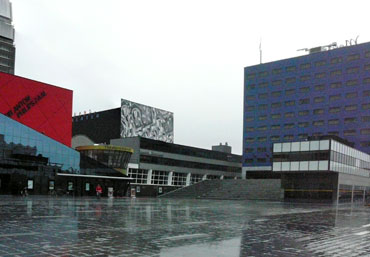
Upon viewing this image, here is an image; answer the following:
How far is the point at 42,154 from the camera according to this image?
52688mm

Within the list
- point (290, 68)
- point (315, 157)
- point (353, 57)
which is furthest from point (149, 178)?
point (353, 57)

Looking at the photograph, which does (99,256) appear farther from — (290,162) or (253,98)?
(253,98)

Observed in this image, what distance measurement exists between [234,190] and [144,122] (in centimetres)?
4137

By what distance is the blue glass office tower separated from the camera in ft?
302

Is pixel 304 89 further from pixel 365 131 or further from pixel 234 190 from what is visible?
pixel 234 190

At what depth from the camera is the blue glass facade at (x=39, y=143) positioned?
49.4 m

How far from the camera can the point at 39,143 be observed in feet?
173

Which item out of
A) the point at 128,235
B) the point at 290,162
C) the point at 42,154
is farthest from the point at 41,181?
the point at 128,235

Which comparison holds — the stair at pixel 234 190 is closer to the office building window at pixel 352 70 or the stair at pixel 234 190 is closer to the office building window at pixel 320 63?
the office building window at pixel 352 70

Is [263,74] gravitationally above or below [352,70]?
above

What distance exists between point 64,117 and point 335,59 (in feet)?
215

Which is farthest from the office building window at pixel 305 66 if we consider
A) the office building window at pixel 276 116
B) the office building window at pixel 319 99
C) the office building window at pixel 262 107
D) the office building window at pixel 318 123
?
the office building window at pixel 318 123

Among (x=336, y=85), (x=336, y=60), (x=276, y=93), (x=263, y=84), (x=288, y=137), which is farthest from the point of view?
(x=263, y=84)

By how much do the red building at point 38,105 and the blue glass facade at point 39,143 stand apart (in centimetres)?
495
